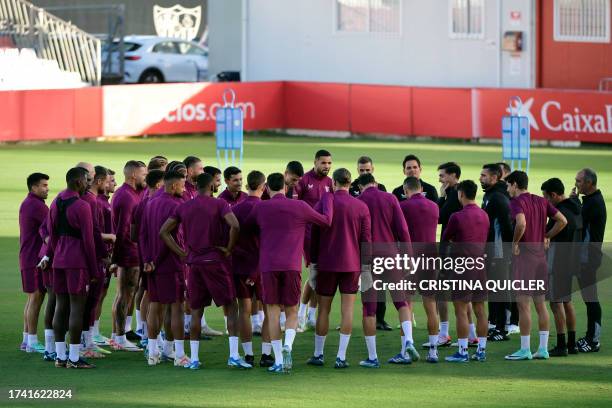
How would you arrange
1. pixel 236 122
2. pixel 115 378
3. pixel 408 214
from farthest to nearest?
1. pixel 236 122
2. pixel 408 214
3. pixel 115 378

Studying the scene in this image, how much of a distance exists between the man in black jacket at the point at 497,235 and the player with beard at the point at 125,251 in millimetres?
3873

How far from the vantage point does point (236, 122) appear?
2945cm

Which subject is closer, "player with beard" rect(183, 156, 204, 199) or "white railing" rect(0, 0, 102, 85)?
"player with beard" rect(183, 156, 204, 199)

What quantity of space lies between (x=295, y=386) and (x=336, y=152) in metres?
23.0

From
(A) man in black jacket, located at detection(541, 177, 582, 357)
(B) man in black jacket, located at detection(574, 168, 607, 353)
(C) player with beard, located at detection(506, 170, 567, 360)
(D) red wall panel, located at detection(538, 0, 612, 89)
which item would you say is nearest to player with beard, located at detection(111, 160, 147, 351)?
(C) player with beard, located at detection(506, 170, 567, 360)

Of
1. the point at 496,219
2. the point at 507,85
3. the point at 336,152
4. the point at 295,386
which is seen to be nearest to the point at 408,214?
the point at 496,219

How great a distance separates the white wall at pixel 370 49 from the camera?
1625 inches

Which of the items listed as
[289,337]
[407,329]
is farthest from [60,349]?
[407,329]

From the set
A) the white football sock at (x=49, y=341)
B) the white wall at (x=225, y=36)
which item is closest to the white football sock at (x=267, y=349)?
the white football sock at (x=49, y=341)

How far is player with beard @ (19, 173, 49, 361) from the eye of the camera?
A: 1382cm

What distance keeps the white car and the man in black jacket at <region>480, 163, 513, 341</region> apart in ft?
116

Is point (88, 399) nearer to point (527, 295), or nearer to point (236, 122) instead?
point (527, 295)

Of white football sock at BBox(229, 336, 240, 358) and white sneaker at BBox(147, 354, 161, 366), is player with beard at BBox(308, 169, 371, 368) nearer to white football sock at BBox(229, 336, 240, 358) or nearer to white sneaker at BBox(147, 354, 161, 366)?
white football sock at BBox(229, 336, 240, 358)

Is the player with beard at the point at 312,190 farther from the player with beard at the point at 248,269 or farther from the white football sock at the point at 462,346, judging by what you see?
the white football sock at the point at 462,346
